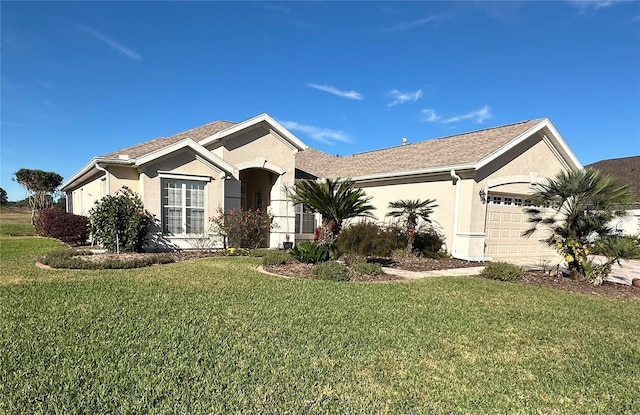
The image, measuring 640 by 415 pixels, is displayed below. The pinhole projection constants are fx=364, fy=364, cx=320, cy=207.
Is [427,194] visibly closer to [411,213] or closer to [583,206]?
[411,213]

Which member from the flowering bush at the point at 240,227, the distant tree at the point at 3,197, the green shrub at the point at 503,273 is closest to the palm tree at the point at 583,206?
the green shrub at the point at 503,273

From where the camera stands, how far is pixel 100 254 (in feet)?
41.2

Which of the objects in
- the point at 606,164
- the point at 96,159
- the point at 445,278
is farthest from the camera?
the point at 606,164

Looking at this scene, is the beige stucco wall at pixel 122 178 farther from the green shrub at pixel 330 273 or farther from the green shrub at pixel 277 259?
the green shrub at pixel 330 273

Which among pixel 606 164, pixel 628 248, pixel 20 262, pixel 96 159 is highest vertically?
pixel 606 164

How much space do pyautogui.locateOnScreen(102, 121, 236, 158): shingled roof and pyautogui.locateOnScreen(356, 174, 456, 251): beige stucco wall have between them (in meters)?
8.67

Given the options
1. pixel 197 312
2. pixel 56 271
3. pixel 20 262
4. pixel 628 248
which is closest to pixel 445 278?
pixel 628 248

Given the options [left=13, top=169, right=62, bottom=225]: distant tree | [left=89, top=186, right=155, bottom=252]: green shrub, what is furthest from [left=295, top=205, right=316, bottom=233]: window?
[left=13, top=169, right=62, bottom=225]: distant tree

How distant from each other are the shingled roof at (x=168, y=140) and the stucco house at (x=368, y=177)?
83 mm

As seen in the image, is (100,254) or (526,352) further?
(100,254)

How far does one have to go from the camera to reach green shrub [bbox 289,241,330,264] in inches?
444

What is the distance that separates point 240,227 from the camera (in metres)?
15.1

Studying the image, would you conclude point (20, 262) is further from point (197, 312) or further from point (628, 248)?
point (628, 248)

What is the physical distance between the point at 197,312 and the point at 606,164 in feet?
123
